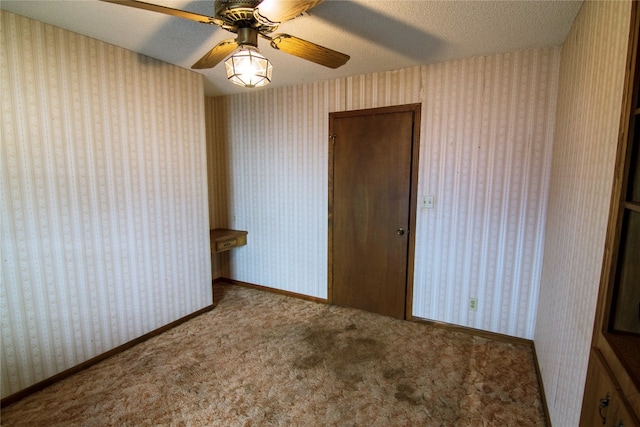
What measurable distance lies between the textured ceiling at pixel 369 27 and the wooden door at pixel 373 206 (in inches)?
23.0

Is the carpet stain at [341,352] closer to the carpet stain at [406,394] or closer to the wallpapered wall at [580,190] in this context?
the carpet stain at [406,394]

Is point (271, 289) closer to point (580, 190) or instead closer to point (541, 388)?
point (541, 388)

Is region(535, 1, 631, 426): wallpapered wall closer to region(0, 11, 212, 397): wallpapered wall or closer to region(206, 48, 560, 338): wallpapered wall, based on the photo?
region(206, 48, 560, 338): wallpapered wall

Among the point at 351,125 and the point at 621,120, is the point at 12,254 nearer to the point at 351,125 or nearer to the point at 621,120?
the point at 351,125

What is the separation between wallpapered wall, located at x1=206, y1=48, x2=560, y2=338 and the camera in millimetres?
2393

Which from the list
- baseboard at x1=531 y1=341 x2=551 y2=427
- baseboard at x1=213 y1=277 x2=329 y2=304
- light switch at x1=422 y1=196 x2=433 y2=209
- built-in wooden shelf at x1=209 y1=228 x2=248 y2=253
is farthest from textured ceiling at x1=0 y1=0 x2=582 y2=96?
baseboard at x1=213 y1=277 x2=329 y2=304

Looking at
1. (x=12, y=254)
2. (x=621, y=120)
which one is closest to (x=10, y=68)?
(x=12, y=254)

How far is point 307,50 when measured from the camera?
1.69 metres

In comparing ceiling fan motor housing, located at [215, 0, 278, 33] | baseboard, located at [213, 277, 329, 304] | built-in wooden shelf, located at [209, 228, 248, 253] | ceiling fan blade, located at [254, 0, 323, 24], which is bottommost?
baseboard, located at [213, 277, 329, 304]

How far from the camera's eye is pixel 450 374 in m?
2.17

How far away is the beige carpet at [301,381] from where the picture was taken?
1794 mm

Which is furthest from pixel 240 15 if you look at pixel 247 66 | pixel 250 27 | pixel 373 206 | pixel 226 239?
pixel 226 239

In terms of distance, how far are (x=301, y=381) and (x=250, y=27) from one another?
6.99 ft

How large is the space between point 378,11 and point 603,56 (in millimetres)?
1097
